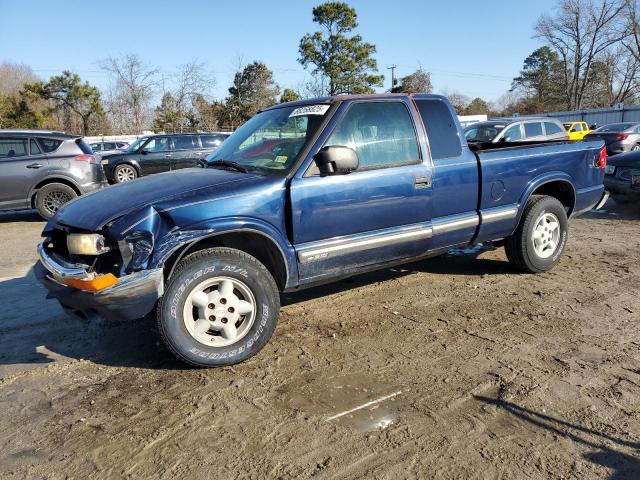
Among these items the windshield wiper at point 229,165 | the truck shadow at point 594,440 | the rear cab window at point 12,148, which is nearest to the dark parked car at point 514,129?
the windshield wiper at point 229,165

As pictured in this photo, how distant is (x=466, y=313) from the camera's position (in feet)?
14.7

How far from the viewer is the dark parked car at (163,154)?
15633 mm

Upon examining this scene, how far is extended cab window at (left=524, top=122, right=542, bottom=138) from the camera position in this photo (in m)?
13.0

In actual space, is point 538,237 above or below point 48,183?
below

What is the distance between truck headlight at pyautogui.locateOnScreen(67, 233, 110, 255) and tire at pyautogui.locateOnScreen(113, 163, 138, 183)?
1288 cm

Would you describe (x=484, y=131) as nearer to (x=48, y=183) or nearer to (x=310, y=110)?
(x=310, y=110)

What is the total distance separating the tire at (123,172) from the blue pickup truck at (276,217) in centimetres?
1194

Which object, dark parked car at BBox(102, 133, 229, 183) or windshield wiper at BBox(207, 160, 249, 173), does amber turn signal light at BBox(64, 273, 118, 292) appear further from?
dark parked car at BBox(102, 133, 229, 183)

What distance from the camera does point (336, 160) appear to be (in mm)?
3771

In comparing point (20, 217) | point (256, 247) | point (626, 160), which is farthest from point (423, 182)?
point (20, 217)

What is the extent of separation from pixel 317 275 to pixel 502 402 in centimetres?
163

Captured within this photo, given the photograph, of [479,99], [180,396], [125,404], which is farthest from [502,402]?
[479,99]

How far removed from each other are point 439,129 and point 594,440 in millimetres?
2906

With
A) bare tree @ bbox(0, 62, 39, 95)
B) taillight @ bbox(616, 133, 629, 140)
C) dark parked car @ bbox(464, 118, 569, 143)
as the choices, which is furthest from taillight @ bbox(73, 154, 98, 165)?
bare tree @ bbox(0, 62, 39, 95)
